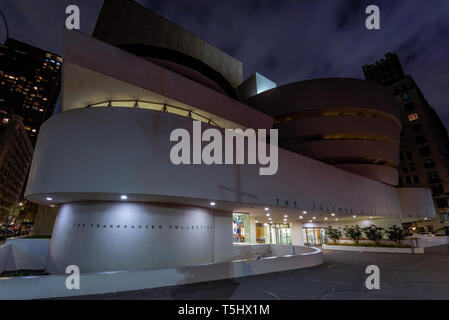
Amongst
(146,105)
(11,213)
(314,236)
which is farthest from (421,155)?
(11,213)

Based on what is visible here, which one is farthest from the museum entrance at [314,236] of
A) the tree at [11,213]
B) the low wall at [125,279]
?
the tree at [11,213]

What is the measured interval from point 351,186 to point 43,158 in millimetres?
26554

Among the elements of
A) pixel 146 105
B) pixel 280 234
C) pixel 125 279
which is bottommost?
pixel 280 234

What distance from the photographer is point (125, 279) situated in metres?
7.47

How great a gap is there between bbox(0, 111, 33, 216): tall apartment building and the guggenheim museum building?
64.8m

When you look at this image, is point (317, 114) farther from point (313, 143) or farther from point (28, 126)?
Answer: point (28, 126)

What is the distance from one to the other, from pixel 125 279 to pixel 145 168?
16.2 ft

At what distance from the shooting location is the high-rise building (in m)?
101

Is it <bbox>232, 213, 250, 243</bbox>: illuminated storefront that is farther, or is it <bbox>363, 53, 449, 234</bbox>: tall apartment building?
<bbox>363, 53, 449, 234</bbox>: tall apartment building

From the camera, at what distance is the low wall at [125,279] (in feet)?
21.1

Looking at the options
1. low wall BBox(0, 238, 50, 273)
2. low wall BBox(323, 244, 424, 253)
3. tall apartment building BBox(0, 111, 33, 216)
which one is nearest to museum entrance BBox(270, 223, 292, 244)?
low wall BBox(323, 244, 424, 253)

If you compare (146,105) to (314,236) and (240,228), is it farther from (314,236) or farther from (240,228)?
(314,236)

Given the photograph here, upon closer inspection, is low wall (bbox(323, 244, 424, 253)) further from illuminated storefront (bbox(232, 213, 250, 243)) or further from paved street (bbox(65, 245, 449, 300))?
paved street (bbox(65, 245, 449, 300))

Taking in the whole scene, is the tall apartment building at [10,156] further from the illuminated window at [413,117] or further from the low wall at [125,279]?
the illuminated window at [413,117]
